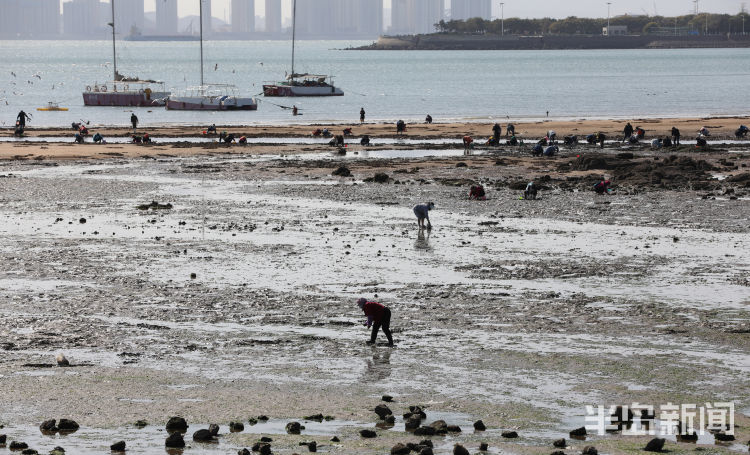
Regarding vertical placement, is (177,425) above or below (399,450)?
below

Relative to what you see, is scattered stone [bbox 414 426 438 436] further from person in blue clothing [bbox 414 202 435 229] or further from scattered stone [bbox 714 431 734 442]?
person in blue clothing [bbox 414 202 435 229]

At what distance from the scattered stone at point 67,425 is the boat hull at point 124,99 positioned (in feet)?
358

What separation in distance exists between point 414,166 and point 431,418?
116 feet

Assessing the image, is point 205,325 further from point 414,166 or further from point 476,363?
point 414,166

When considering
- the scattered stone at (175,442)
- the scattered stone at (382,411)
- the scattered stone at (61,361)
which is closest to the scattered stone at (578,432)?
the scattered stone at (382,411)

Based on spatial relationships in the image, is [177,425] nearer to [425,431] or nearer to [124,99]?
[425,431]

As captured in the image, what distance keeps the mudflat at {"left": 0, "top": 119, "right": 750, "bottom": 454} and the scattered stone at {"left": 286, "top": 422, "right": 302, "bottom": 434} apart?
0.15 metres

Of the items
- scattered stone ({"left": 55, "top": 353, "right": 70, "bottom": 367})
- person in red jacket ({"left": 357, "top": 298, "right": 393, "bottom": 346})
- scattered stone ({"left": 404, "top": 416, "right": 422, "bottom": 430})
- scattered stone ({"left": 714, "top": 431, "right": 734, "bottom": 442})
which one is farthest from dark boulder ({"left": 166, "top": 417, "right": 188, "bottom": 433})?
scattered stone ({"left": 714, "top": 431, "right": 734, "bottom": 442})

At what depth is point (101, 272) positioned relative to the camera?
2608 cm

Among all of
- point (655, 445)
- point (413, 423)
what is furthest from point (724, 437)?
point (413, 423)

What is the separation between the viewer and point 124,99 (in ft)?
404

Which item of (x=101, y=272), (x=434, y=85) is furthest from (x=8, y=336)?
(x=434, y=85)

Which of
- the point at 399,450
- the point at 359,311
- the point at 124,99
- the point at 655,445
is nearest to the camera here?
the point at 399,450

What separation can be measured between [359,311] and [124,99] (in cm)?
10576
